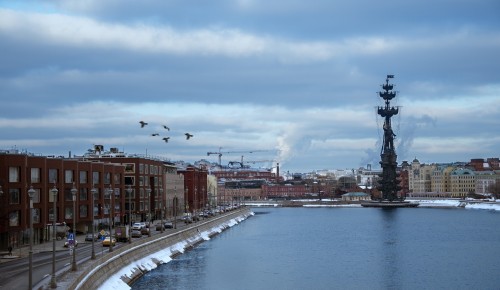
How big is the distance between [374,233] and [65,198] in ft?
156

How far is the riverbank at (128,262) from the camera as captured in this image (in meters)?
39.7

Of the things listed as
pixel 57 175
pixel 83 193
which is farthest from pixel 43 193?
pixel 83 193

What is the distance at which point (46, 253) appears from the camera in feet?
190

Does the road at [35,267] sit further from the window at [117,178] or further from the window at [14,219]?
the window at [117,178]

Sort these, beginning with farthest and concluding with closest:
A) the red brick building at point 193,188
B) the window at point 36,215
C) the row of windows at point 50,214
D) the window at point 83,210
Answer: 1. the red brick building at point 193,188
2. the window at point 83,210
3. the window at point 36,215
4. the row of windows at point 50,214

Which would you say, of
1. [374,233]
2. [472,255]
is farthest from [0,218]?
[374,233]

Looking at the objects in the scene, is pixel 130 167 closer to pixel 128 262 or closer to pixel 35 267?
pixel 128 262

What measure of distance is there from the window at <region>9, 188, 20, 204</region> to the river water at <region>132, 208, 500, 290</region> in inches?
534

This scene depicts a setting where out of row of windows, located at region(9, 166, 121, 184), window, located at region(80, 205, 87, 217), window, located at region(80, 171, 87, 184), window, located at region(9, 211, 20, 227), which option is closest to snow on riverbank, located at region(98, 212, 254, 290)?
row of windows, located at region(9, 166, 121, 184)

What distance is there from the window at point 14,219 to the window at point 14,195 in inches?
37.0

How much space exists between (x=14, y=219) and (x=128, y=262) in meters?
13.5

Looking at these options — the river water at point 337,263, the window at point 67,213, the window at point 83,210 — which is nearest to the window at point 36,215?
the window at point 67,213

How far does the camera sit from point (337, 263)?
6669 centimetres

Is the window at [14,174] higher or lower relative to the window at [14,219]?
higher
